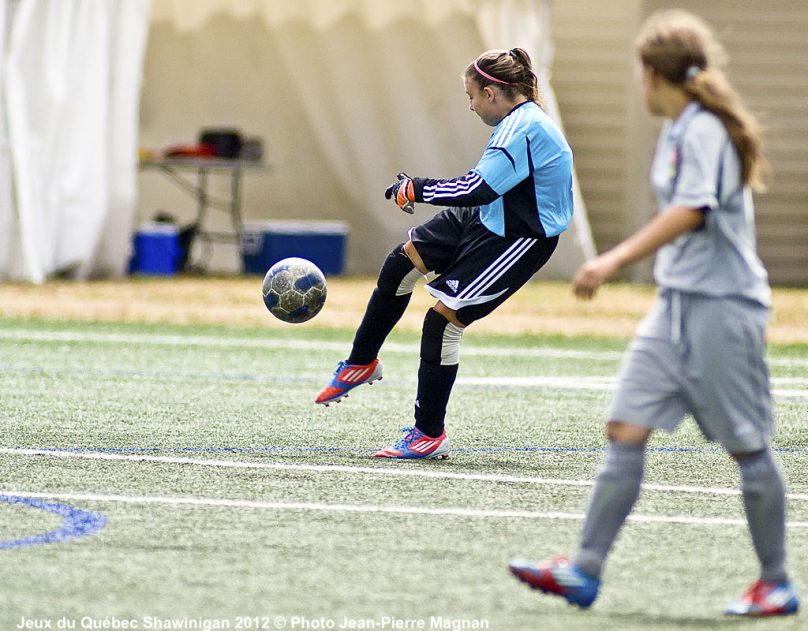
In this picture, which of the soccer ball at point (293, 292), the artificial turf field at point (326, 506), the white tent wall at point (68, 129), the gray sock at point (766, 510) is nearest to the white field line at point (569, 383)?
the artificial turf field at point (326, 506)

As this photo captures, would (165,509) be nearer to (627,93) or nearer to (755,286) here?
(755,286)

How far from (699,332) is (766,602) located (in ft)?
2.57

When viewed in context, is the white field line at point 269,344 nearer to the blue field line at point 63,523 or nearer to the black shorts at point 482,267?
the black shorts at point 482,267

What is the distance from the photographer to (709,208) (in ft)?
14.3

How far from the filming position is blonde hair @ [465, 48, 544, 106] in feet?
22.8

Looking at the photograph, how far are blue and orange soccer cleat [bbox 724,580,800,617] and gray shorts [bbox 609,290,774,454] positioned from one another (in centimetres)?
39

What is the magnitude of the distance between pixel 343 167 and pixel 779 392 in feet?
37.6

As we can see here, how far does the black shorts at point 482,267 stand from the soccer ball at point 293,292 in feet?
3.86

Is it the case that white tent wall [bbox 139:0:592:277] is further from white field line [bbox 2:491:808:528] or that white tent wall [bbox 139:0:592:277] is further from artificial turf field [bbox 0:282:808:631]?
white field line [bbox 2:491:808:528]

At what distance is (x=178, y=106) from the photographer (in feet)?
69.2

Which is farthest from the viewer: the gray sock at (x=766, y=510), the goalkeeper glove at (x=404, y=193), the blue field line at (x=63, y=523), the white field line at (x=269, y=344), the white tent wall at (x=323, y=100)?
the white tent wall at (x=323, y=100)

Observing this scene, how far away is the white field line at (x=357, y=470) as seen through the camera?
256 inches

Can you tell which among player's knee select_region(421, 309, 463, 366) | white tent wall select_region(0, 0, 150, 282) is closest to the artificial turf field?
player's knee select_region(421, 309, 463, 366)

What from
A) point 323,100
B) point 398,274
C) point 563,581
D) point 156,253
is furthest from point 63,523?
point 323,100
